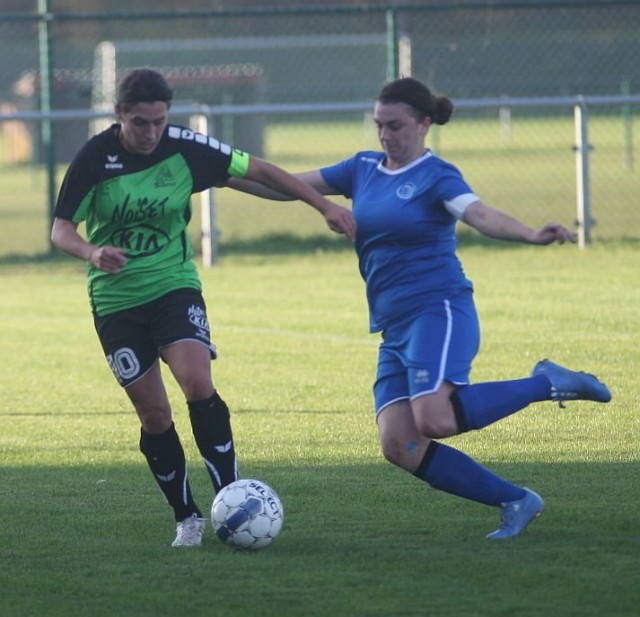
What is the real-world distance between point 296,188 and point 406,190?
0.44 m

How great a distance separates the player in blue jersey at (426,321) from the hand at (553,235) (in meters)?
0.41

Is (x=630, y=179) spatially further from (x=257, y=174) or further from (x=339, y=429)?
(x=257, y=174)

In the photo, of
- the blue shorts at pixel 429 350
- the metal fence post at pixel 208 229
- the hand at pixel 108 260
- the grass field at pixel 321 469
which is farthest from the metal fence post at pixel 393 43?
the hand at pixel 108 260

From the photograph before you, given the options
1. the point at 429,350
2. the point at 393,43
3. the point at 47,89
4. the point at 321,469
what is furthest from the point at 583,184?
the point at 429,350

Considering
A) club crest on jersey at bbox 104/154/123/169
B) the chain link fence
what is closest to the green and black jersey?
club crest on jersey at bbox 104/154/123/169

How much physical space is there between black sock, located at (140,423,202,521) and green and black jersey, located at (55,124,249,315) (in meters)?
0.55

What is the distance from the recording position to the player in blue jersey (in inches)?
222

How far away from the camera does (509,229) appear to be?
538 centimetres

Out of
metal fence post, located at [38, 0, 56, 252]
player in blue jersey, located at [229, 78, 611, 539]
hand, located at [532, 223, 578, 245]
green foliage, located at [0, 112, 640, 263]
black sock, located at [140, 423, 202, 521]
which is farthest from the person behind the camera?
green foliage, located at [0, 112, 640, 263]

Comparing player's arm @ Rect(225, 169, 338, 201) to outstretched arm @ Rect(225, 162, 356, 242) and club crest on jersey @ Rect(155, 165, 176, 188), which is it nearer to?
outstretched arm @ Rect(225, 162, 356, 242)

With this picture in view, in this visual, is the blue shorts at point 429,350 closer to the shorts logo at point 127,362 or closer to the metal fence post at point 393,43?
the shorts logo at point 127,362

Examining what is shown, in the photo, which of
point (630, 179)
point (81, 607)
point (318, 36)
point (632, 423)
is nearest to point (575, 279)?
point (632, 423)

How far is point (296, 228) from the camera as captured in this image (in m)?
20.8

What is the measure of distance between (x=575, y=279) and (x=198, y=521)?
8.51 meters
